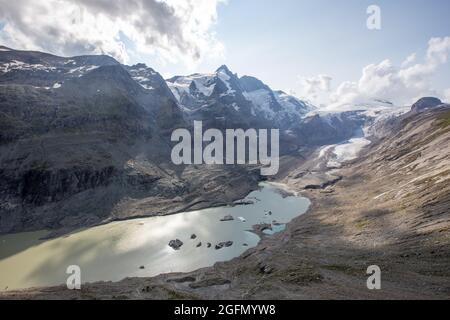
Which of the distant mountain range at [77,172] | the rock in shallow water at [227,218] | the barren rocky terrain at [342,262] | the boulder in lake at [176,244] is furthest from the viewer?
the rock in shallow water at [227,218]

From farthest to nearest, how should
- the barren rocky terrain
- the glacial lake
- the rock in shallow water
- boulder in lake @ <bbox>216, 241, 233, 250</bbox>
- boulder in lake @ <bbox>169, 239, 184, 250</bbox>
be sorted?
the rock in shallow water < boulder in lake @ <bbox>169, 239, 184, 250</bbox> < boulder in lake @ <bbox>216, 241, 233, 250</bbox> < the glacial lake < the barren rocky terrain

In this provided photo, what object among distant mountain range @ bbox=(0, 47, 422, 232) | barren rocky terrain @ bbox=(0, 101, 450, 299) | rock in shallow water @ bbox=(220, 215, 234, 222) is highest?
distant mountain range @ bbox=(0, 47, 422, 232)

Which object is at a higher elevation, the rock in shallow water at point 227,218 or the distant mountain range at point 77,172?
the distant mountain range at point 77,172

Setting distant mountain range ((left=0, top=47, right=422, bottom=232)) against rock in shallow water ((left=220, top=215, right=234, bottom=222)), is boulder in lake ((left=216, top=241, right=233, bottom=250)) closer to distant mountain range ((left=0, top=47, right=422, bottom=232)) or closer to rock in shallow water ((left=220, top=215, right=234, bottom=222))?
rock in shallow water ((left=220, top=215, right=234, bottom=222))

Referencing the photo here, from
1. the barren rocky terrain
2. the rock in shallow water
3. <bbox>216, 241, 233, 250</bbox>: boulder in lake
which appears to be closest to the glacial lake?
the rock in shallow water

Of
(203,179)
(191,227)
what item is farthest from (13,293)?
(203,179)

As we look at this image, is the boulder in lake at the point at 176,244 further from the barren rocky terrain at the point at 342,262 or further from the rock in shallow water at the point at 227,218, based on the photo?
the rock in shallow water at the point at 227,218

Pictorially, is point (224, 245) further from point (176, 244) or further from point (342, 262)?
point (342, 262)

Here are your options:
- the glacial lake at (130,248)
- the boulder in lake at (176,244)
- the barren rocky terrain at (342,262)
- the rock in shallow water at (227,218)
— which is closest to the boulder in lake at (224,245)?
the glacial lake at (130,248)

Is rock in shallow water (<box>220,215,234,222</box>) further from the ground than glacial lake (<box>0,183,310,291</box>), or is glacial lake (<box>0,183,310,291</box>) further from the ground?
rock in shallow water (<box>220,215,234,222</box>)
